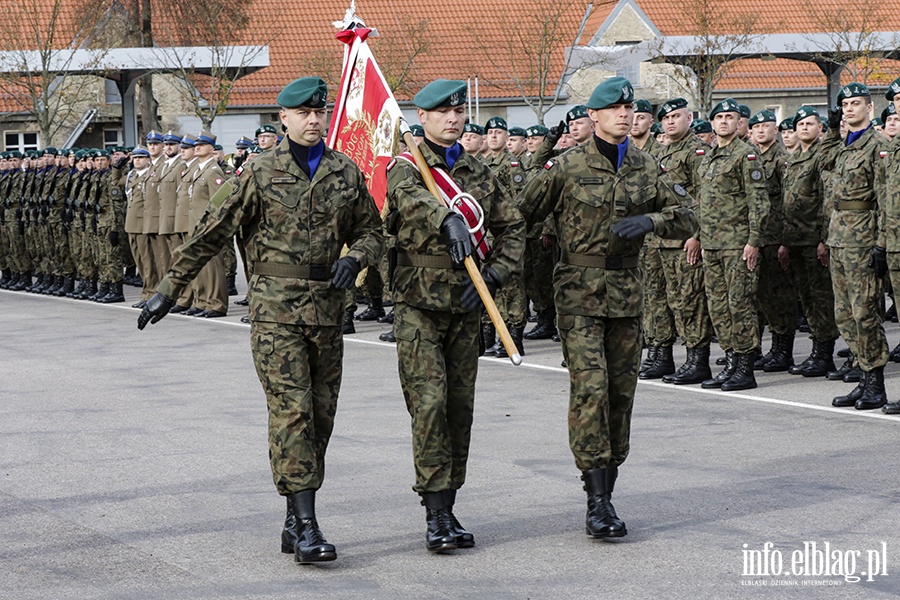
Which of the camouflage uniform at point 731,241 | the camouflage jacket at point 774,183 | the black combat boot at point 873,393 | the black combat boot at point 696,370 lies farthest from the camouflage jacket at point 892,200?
the camouflage jacket at point 774,183

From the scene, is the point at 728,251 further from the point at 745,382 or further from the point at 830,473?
the point at 830,473

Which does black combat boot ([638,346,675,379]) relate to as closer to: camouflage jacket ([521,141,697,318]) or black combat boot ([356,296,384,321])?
camouflage jacket ([521,141,697,318])

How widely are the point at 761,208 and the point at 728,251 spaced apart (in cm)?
44

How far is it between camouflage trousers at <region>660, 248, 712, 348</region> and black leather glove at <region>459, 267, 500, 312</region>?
5257mm

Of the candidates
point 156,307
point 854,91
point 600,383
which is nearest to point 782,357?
point 854,91

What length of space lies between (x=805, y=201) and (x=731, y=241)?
4.41 ft

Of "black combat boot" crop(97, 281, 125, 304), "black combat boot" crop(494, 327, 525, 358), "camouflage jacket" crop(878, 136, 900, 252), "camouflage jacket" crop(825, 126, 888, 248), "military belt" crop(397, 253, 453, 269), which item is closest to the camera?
"military belt" crop(397, 253, 453, 269)

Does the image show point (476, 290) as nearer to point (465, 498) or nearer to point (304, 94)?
point (304, 94)

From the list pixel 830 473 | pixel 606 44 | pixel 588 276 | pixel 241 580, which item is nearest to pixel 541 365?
pixel 830 473

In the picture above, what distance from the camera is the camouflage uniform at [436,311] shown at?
6.49 meters

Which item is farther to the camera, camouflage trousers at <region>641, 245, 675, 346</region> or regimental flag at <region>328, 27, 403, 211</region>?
camouflage trousers at <region>641, 245, 675, 346</region>

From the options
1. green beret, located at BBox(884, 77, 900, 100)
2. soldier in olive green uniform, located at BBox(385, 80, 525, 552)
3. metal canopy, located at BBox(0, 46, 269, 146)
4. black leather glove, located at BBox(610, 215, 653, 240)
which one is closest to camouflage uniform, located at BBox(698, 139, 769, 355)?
green beret, located at BBox(884, 77, 900, 100)

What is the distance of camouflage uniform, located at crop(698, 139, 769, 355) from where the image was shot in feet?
→ 36.7

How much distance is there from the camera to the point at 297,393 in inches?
251
